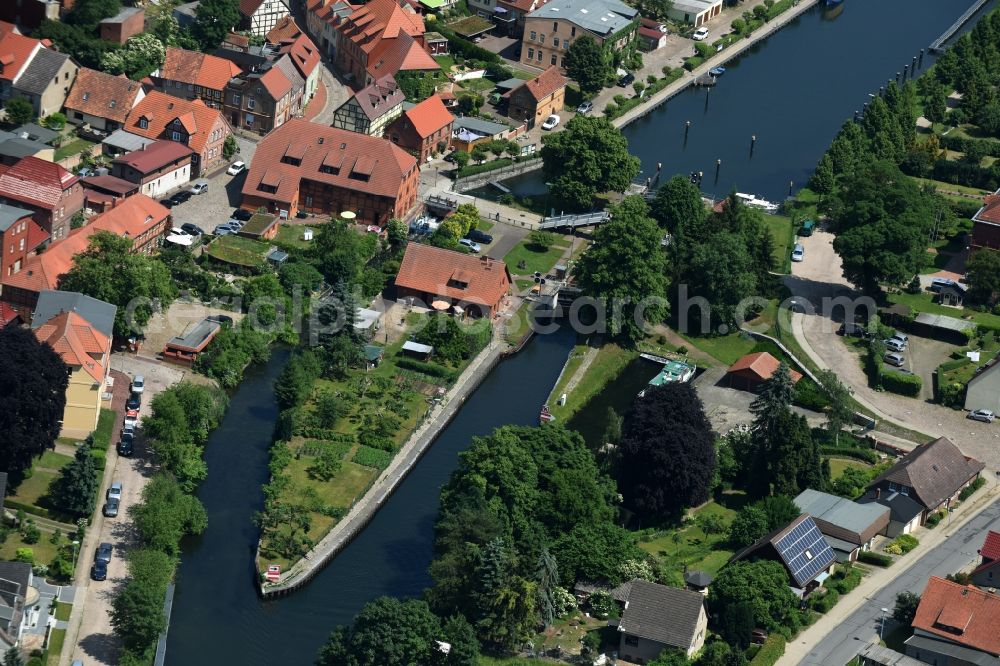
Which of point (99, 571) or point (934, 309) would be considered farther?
point (934, 309)

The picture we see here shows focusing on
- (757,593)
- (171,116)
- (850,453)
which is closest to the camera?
(757,593)

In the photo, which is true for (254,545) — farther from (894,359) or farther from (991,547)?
(894,359)

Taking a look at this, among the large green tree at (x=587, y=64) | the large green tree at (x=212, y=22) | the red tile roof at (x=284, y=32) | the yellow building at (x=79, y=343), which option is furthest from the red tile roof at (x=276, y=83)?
the yellow building at (x=79, y=343)

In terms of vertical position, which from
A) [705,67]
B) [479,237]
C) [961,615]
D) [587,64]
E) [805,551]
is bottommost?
[705,67]

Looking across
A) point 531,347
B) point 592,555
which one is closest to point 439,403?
point 531,347

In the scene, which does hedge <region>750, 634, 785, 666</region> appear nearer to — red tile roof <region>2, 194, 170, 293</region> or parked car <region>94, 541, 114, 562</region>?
parked car <region>94, 541, 114, 562</region>

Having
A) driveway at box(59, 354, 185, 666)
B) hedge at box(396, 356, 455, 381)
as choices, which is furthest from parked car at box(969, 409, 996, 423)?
driveway at box(59, 354, 185, 666)

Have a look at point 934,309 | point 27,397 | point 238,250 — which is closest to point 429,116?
point 238,250

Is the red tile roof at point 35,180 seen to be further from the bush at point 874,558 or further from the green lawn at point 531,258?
the bush at point 874,558
